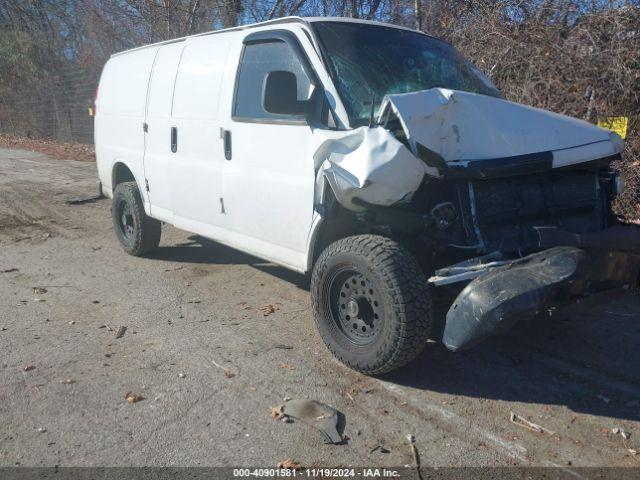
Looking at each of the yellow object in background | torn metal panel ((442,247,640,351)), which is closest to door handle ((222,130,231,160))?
torn metal panel ((442,247,640,351))

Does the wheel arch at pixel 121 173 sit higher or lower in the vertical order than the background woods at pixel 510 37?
lower

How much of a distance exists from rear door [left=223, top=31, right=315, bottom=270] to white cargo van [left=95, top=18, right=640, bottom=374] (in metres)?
0.01

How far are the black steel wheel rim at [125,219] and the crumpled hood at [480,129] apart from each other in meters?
4.08

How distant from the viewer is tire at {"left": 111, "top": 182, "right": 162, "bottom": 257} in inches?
258

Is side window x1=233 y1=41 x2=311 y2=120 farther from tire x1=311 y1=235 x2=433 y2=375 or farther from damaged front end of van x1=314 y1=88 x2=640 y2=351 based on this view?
tire x1=311 y1=235 x2=433 y2=375

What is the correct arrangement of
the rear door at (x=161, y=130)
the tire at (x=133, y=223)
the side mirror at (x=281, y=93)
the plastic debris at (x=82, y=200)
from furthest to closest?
the plastic debris at (x=82, y=200), the tire at (x=133, y=223), the rear door at (x=161, y=130), the side mirror at (x=281, y=93)

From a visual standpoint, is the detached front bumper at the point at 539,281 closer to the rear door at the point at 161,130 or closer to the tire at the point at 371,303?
the tire at the point at 371,303

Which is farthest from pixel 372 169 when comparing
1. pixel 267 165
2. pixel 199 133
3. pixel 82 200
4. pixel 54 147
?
pixel 54 147

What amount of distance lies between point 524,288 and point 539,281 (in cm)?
9

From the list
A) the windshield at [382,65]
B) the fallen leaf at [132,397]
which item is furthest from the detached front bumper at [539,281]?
the fallen leaf at [132,397]

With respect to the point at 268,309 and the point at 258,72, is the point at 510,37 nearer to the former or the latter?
the point at 258,72

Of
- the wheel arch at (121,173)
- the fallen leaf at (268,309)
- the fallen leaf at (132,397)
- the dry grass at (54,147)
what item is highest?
the wheel arch at (121,173)

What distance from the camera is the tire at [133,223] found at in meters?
6.56

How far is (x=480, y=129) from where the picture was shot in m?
3.73
